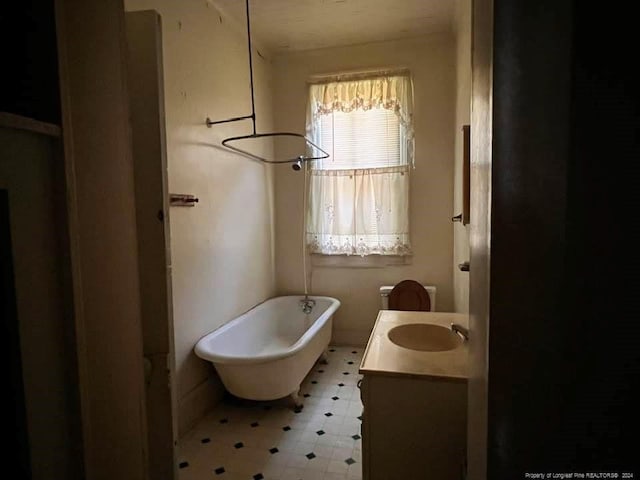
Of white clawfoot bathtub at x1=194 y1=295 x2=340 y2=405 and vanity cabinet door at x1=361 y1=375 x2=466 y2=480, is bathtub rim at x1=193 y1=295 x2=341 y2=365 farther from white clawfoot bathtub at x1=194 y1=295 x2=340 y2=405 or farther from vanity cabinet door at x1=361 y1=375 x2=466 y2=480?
vanity cabinet door at x1=361 y1=375 x2=466 y2=480

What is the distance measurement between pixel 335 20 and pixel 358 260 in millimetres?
2361

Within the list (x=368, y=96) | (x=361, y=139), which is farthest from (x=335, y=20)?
(x=361, y=139)

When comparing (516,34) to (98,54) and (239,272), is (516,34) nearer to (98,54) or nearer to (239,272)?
(98,54)

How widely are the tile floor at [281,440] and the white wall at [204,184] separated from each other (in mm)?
221

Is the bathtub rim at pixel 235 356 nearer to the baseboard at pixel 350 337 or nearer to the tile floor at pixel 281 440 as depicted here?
the tile floor at pixel 281 440

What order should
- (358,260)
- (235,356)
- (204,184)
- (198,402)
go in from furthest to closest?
(358,260) → (204,184) → (198,402) → (235,356)

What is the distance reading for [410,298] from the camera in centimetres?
317

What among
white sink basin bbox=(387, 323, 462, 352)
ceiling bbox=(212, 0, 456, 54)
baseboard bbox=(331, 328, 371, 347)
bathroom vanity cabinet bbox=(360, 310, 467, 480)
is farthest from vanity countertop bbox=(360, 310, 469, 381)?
ceiling bbox=(212, 0, 456, 54)

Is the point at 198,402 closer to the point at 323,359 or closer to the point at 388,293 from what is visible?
the point at 323,359

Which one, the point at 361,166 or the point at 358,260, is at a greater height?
the point at 361,166

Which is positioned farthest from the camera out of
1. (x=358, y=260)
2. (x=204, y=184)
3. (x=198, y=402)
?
(x=358, y=260)

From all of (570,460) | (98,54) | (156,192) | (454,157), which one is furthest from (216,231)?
(570,460)

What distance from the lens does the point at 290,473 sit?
1.92 metres

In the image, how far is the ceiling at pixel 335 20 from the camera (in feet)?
9.34
